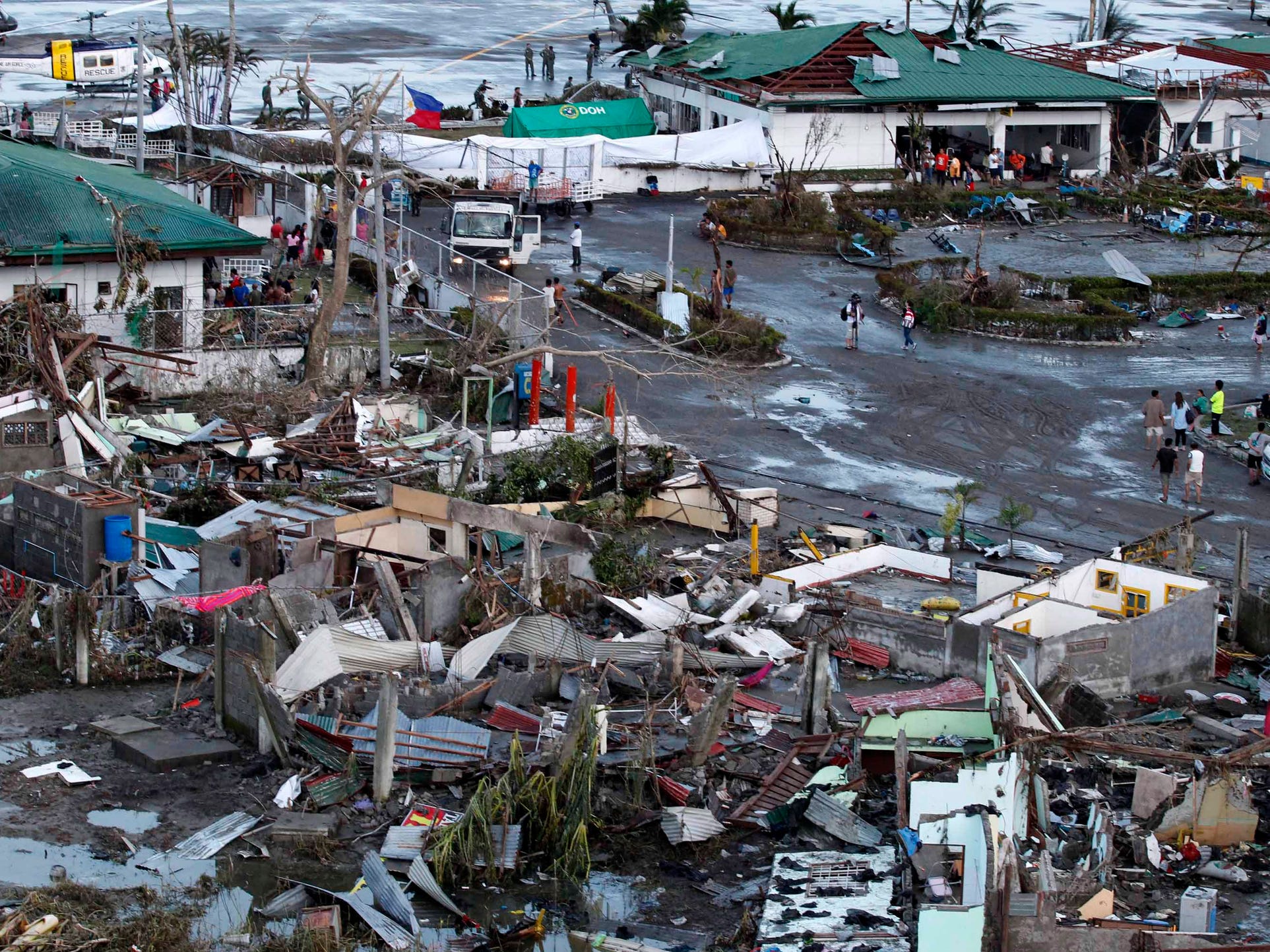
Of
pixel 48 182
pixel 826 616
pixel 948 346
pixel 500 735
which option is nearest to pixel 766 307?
pixel 948 346

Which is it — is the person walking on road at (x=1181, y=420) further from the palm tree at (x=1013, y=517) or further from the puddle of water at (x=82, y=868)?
the puddle of water at (x=82, y=868)

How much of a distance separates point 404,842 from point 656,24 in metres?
54.9

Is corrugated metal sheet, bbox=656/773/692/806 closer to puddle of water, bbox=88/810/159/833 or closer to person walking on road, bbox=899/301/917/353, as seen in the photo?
puddle of water, bbox=88/810/159/833

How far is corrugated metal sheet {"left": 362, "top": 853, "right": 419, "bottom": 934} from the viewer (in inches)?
602

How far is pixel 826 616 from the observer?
73.9ft

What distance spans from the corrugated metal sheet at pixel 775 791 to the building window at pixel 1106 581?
21.3 feet

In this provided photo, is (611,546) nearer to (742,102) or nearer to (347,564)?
(347,564)

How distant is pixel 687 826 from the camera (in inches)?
666

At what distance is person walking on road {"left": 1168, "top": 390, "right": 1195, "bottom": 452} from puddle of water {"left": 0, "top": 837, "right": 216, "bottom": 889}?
1984 centimetres

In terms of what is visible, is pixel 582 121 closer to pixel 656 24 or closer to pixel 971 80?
pixel 971 80

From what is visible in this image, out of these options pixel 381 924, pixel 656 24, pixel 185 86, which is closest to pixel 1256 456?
pixel 381 924

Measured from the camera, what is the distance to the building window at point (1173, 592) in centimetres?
2216

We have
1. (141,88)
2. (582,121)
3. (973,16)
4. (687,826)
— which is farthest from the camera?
(973,16)

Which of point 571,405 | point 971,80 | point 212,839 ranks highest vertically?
point 971,80
